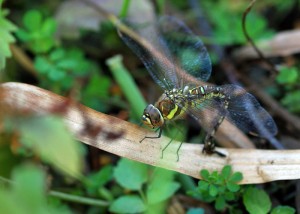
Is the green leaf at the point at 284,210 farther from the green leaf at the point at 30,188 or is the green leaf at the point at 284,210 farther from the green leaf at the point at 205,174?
the green leaf at the point at 30,188

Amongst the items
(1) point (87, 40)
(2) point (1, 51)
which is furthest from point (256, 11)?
(2) point (1, 51)

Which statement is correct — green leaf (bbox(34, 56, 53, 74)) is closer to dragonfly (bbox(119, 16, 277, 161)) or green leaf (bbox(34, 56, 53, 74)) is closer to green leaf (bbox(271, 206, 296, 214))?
dragonfly (bbox(119, 16, 277, 161))

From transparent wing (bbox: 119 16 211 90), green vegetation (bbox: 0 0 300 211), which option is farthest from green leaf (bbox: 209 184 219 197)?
transparent wing (bbox: 119 16 211 90)

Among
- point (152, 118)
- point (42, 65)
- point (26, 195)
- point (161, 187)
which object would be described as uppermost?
point (26, 195)

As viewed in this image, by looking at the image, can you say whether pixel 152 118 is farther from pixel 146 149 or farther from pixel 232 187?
pixel 232 187

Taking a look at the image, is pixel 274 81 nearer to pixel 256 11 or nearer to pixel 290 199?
pixel 256 11

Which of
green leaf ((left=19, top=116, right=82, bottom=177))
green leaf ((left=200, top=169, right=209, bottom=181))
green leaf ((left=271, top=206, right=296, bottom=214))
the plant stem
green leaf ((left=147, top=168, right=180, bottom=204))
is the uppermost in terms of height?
green leaf ((left=19, top=116, right=82, bottom=177))

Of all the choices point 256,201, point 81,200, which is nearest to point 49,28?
point 81,200
